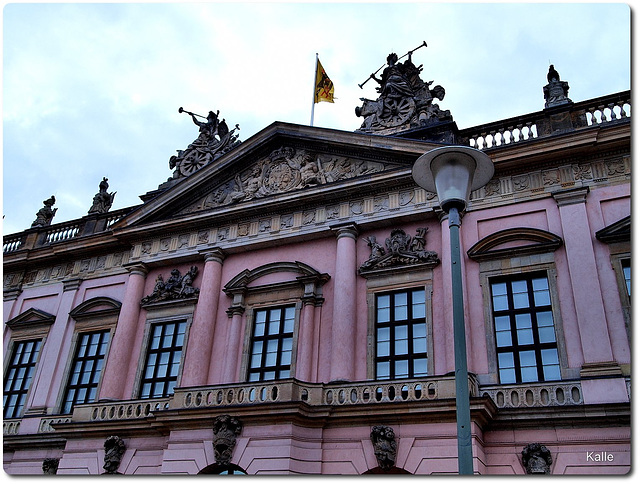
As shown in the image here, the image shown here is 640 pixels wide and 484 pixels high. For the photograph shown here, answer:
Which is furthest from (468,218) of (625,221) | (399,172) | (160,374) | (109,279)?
(109,279)

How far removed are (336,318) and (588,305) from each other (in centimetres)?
614

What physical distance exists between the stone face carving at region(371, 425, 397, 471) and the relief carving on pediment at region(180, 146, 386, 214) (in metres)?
8.05

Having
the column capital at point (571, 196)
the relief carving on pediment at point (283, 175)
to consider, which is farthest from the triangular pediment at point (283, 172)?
the column capital at point (571, 196)

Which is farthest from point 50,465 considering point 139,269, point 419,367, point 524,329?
point 524,329

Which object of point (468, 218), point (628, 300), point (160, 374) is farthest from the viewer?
point (160, 374)

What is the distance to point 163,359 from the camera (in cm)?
1862

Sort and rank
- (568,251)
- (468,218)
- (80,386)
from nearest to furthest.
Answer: (568,251) < (468,218) < (80,386)

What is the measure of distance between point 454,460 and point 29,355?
1555cm

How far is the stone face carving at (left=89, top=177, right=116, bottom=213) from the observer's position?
23.9m

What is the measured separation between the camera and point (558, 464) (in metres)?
12.8

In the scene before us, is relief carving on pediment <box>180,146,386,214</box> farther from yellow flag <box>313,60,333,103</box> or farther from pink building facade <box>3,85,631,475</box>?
yellow flag <box>313,60,333,103</box>

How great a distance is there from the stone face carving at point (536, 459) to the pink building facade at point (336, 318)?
31 mm

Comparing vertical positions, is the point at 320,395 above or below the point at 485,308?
below

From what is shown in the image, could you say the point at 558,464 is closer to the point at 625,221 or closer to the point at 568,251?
the point at 568,251
